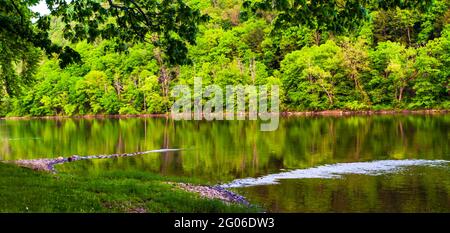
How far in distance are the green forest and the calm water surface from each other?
28.1ft

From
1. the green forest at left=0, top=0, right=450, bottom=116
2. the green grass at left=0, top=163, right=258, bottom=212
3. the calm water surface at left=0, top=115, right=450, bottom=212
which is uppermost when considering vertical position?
the green forest at left=0, top=0, right=450, bottom=116

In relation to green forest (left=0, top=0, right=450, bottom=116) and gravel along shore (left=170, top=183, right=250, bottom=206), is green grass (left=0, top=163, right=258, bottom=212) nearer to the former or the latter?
gravel along shore (left=170, top=183, right=250, bottom=206)

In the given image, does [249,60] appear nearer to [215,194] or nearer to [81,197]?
[215,194]

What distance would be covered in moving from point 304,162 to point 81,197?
2468 cm

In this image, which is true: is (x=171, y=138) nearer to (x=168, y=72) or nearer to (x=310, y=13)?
(x=310, y=13)

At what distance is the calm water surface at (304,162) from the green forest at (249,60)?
8571 millimetres

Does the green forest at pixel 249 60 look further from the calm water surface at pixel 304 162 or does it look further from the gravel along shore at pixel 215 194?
the calm water surface at pixel 304 162

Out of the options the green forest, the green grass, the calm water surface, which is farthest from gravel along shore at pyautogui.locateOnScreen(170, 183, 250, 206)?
the green forest

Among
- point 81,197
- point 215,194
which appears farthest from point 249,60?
point 81,197

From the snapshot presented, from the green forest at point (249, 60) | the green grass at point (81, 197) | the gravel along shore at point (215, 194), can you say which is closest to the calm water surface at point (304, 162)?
the gravel along shore at point (215, 194)

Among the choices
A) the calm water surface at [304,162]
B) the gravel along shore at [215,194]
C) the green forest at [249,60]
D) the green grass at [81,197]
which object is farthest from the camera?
the calm water surface at [304,162]

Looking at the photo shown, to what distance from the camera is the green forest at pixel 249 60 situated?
44.3 feet

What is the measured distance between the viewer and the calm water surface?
78.2ft

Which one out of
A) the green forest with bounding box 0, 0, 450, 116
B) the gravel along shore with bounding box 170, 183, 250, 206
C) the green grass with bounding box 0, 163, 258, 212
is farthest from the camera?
the gravel along shore with bounding box 170, 183, 250, 206
